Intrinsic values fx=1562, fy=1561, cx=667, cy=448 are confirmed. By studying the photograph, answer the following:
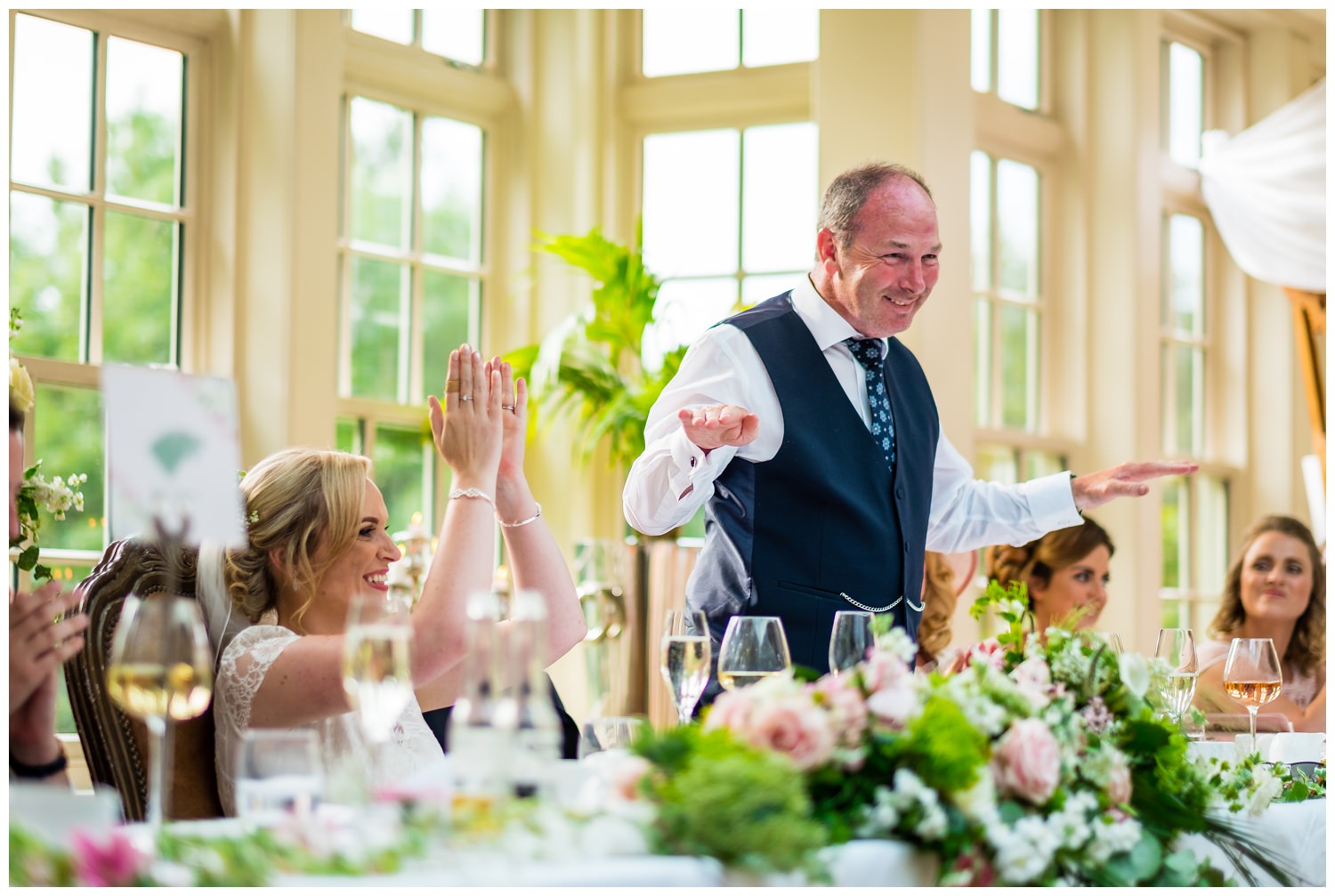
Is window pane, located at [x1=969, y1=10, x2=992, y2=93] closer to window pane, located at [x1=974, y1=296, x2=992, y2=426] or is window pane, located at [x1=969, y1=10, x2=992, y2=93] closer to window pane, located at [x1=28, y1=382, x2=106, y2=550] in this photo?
window pane, located at [x1=974, y1=296, x2=992, y2=426]

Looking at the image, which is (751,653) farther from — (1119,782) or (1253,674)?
(1253,674)

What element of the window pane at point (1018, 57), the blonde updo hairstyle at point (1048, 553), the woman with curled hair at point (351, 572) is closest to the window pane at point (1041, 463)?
the window pane at point (1018, 57)

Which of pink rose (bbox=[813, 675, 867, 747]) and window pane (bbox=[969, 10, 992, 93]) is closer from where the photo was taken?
pink rose (bbox=[813, 675, 867, 747])

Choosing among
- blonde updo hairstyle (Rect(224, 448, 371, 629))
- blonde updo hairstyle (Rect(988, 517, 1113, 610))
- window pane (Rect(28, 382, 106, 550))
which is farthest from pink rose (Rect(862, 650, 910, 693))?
window pane (Rect(28, 382, 106, 550))

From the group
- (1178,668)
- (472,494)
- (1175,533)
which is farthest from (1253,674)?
(1175,533)

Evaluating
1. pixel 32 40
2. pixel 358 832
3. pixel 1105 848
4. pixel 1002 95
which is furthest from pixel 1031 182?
pixel 358 832

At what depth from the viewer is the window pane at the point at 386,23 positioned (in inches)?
192

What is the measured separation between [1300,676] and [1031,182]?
2.57 metres

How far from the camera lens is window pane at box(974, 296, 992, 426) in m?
5.43

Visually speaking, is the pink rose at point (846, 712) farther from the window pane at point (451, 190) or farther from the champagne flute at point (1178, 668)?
the window pane at point (451, 190)

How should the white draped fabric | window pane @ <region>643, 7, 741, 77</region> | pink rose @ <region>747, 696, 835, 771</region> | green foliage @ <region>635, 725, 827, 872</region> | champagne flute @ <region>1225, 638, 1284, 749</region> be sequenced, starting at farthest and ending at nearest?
the white draped fabric < window pane @ <region>643, 7, 741, 77</region> < champagne flute @ <region>1225, 638, 1284, 749</region> < pink rose @ <region>747, 696, 835, 771</region> < green foliage @ <region>635, 725, 827, 872</region>

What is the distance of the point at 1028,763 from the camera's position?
135 centimetres

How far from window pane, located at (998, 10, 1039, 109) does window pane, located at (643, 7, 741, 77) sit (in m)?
0.97

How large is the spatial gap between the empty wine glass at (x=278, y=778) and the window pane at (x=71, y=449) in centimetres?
315
